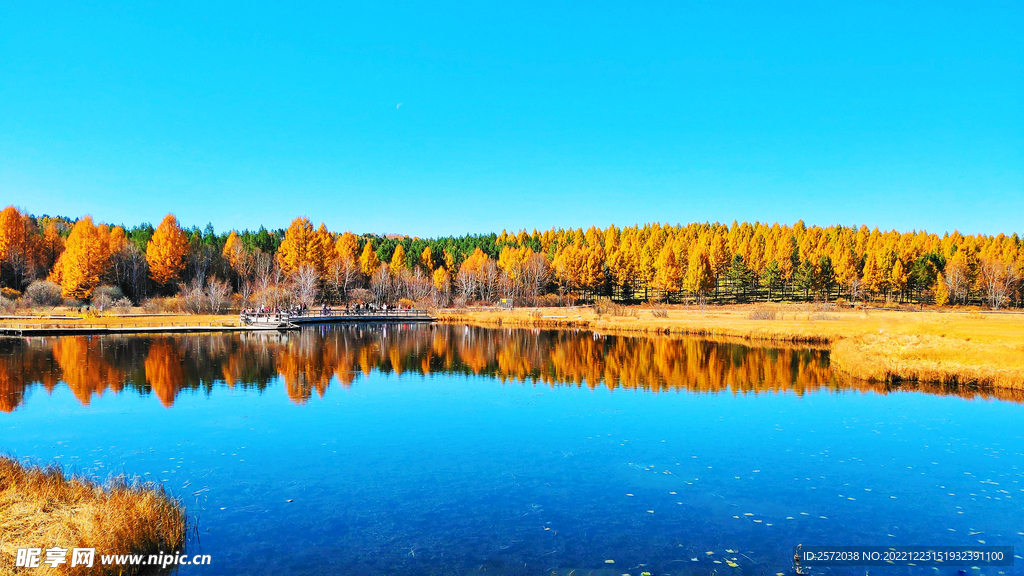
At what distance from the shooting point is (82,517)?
8242 millimetres

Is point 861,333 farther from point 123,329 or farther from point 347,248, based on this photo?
point 347,248

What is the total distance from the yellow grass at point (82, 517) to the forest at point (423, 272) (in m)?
59.3

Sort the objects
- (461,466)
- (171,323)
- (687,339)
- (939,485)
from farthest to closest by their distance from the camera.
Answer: (171,323) < (687,339) < (461,466) < (939,485)

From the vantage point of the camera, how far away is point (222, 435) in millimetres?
15898

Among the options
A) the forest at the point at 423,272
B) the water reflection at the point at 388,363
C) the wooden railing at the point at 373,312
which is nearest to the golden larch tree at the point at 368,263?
the forest at the point at 423,272

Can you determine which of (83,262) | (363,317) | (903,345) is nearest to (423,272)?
(363,317)

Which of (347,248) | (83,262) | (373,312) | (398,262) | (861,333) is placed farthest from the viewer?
(398,262)

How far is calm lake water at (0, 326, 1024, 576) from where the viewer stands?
9.34 m

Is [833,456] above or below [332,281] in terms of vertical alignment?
below

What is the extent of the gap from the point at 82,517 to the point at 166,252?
251 ft

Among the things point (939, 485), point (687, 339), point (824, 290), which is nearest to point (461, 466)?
point (939, 485)

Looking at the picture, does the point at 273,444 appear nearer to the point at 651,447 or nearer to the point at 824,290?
the point at 651,447

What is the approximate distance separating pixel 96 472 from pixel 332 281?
77.1 metres

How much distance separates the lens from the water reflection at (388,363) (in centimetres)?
2416
